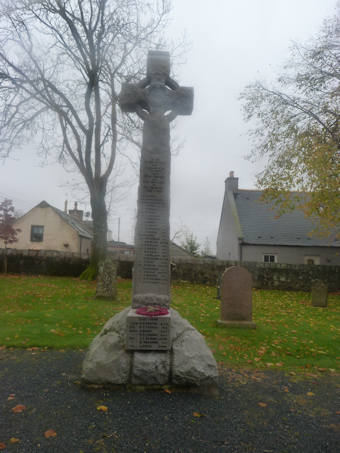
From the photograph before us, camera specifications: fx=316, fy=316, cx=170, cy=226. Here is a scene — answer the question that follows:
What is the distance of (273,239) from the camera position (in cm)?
2194

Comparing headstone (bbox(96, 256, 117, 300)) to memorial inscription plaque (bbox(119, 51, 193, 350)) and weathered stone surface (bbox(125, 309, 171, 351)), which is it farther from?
weathered stone surface (bbox(125, 309, 171, 351))

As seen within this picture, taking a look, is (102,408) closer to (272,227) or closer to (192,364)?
(192,364)

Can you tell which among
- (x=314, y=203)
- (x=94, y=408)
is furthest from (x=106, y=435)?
(x=314, y=203)

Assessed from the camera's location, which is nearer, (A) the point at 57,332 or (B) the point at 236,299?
(A) the point at 57,332

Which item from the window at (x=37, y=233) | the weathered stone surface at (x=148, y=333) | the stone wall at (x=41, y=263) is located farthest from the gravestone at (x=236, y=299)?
the window at (x=37, y=233)

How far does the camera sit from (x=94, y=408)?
11.6 ft

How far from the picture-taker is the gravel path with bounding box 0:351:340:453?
2.96 metres

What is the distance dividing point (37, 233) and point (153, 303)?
30.3m

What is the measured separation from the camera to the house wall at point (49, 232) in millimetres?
31547

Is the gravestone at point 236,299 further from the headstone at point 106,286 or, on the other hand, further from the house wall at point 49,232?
the house wall at point 49,232

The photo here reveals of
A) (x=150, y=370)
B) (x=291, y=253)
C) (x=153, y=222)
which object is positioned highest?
(x=291, y=253)

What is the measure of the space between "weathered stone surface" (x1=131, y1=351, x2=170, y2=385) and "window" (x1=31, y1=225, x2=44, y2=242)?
99.6 feet

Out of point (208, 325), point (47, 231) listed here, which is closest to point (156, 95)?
point (208, 325)

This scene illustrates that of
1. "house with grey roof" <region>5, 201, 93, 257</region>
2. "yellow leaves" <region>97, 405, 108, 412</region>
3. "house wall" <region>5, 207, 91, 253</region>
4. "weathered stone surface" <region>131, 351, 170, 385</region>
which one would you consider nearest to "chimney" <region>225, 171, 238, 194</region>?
"house with grey roof" <region>5, 201, 93, 257</region>
